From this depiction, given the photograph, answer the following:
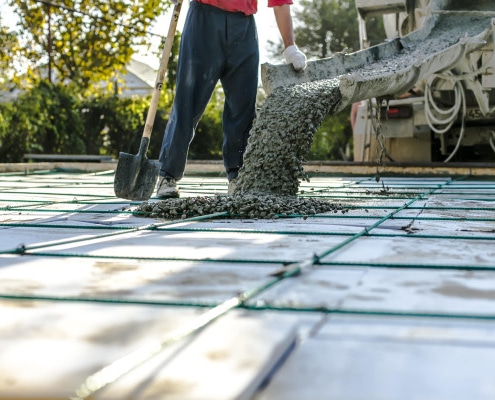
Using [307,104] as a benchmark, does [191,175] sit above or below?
below

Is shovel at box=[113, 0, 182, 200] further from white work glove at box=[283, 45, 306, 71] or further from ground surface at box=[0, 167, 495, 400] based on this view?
ground surface at box=[0, 167, 495, 400]

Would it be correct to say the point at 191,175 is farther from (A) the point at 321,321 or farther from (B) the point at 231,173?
(A) the point at 321,321

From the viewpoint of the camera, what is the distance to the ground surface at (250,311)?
3.14 ft

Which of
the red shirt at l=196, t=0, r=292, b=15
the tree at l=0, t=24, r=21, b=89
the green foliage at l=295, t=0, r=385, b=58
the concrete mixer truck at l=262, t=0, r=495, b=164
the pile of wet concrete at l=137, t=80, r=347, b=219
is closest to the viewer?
the pile of wet concrete at l=137, t=80, r=347, b=219

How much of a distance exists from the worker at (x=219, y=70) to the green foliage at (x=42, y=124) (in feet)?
19.8

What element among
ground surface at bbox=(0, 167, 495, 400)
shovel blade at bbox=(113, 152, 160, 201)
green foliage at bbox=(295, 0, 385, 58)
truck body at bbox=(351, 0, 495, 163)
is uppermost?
green foliage at bbox=(295, 0, 385, 58)

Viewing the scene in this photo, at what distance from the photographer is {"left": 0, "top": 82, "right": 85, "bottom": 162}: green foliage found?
31.4 ft

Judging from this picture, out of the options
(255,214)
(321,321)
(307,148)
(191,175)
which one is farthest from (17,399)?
(191,175)

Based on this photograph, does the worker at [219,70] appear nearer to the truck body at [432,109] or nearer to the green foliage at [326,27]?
the truck body at [432,109]

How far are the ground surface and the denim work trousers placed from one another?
1.30m

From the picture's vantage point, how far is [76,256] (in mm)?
1873

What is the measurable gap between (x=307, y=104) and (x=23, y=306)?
223cm

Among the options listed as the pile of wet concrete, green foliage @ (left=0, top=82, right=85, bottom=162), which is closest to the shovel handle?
the pile of wet concrete

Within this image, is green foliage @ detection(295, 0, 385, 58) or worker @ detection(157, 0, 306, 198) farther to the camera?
green foliage @ detection(295, 0, 385, 58)
